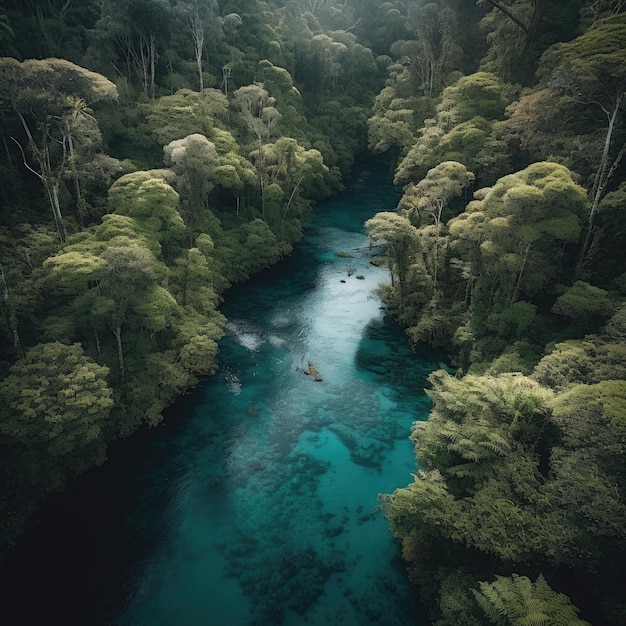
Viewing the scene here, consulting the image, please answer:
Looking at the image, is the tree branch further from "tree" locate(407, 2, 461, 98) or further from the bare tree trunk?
the bare tree trunk

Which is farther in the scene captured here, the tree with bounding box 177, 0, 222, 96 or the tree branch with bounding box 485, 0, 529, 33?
the tree with bounding box 177, 0, 222, 96

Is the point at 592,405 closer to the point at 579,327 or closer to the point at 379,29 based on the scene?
the point at 579,327

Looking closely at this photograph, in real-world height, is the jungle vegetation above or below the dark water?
above

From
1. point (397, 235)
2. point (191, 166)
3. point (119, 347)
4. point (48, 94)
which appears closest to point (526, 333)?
point (397, 235)

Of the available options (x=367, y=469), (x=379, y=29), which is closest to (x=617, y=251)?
(x=367, y=469)

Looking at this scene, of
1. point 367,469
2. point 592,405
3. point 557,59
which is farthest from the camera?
point 557,59

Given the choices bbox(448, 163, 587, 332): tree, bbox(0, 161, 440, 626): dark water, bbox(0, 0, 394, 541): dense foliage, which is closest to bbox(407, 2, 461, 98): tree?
bbox(0, 0, 394, 541): dense foliage

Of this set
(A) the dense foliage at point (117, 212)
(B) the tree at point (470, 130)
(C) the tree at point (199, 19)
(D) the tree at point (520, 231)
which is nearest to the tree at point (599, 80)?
(D) the tree at point (520, 231)
